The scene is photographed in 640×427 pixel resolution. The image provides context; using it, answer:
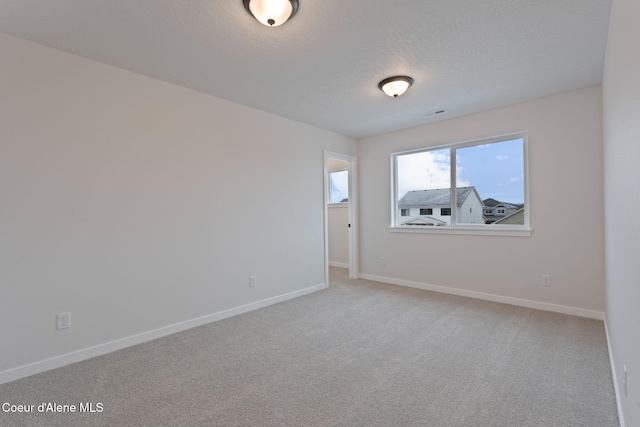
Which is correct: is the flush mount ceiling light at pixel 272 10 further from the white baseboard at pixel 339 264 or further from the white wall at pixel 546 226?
the white baseboard at pixel 339 264

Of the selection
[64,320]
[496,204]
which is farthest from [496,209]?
[64,320]

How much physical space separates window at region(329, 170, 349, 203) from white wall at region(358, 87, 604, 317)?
2.31 m

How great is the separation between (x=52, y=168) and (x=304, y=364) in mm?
2507

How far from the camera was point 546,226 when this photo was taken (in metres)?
3.50

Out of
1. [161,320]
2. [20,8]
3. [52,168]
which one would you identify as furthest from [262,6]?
[161,320]

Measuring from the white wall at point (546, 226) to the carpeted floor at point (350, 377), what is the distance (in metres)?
0.51

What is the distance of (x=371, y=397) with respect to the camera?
1.93 meters

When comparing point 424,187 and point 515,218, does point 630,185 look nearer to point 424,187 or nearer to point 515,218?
point 515,218

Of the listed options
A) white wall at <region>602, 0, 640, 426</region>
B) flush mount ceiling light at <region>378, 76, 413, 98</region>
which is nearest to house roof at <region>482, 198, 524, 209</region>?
flush mount ceiling light at <region>378, 76, 413, 98</region>

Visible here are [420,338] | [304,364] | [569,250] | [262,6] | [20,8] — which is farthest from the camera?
[569,250]

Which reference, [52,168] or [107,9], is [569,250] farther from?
[52,168]

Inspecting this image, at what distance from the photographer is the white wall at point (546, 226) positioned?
3207mm

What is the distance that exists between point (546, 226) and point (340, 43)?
3117 mm

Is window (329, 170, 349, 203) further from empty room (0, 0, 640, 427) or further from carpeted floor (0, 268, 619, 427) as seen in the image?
carpeted floor (0, 268, 619, 427)
